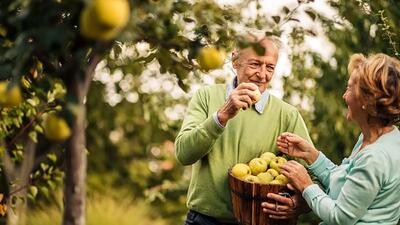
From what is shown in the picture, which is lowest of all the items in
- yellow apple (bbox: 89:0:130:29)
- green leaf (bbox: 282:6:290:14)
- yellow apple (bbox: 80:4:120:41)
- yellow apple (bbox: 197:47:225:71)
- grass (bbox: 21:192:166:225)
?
grass (bbox: 21:192:166:225)

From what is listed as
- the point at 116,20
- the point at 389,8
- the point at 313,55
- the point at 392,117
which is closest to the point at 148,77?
the point at 313,55

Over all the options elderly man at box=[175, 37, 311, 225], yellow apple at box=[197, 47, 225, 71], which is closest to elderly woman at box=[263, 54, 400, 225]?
elderly man at box=[175, 37, 311, 225]

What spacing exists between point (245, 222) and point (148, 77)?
3.60 meters

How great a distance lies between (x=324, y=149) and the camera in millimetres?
5176

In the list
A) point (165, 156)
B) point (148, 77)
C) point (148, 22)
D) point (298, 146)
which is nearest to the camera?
point (148, 22)

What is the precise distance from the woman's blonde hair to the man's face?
0.42 meters

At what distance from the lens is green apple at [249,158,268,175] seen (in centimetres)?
259

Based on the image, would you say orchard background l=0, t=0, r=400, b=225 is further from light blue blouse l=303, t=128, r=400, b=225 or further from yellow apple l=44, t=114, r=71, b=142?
light blue blouse l=303, t=128, r=400, b=225

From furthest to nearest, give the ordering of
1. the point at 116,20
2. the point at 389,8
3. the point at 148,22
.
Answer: the point at 389,8
the point at 148,22
the point at 116,20

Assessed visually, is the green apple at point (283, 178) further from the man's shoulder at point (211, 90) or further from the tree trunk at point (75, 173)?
the tree trunk at point (75, 173)

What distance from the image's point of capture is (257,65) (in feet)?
8.80

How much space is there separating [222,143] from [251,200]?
11.2 inches

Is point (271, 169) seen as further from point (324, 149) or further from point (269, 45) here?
point (324, 149)

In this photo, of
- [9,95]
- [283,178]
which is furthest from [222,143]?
[9,95]
